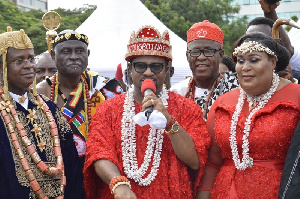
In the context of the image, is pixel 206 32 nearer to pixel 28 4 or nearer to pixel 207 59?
pixel 207 59

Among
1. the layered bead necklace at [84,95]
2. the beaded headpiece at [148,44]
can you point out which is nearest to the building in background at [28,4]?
the layered bead necklace at [84,95]

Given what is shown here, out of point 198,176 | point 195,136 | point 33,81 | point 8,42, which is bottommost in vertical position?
point 198,176

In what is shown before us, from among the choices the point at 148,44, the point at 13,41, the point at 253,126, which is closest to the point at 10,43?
the point at 13,41

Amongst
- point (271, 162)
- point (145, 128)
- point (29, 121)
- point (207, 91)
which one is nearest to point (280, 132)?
point (271, 162)

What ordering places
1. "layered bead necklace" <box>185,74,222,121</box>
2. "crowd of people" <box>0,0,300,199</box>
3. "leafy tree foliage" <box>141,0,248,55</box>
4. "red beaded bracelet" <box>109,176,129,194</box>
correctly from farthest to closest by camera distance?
"leafy tree foliage" <box>141,0,248,55</box> → "layered bead necklace" <box>185,74,222,121</box> → "crowd of people" <box>0,0,300,199</box> → "red beaded bracelet" <box>109,176,129,194</box>

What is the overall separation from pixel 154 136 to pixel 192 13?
23.2 meters

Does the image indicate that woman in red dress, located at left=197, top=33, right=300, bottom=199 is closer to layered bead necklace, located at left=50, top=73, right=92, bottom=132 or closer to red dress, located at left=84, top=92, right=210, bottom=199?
red dress, located at left=84, top=92, right=210, bottom=199

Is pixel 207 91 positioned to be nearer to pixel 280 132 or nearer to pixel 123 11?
pixel 280 132

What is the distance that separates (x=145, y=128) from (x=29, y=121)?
90 centimetres

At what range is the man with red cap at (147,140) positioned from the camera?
373 centimetres

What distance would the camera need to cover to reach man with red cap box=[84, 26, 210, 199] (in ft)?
12.2

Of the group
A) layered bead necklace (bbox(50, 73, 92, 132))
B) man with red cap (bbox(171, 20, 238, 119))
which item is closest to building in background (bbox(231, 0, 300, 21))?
man with red cap (bbox(171, 20, 238, 119))

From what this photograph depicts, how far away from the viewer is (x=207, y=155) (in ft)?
12.8

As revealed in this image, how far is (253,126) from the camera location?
3707 mm
